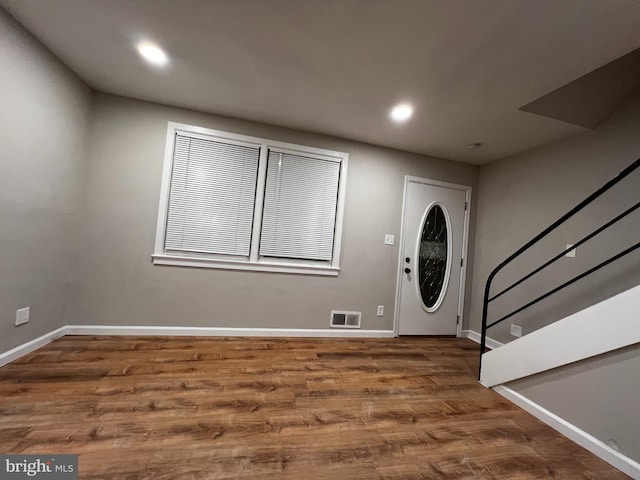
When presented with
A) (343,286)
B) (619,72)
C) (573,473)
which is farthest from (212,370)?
(619,72)

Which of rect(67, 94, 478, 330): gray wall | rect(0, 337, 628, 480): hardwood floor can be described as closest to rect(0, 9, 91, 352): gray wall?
rect(67, 94, 478, 330): gray wall

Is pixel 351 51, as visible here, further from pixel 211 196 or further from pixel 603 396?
pixel 603 396

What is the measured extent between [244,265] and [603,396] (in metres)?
2.98

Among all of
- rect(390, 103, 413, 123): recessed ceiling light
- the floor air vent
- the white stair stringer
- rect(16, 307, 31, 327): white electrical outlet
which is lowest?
the floor air vent

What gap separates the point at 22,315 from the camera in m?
2.08

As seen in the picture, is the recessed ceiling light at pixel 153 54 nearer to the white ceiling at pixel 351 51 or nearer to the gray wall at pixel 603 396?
the white ceiling at pixel 351 51

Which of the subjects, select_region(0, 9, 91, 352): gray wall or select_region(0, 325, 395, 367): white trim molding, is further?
select_region(0, 325, 395, 367): white trim molding

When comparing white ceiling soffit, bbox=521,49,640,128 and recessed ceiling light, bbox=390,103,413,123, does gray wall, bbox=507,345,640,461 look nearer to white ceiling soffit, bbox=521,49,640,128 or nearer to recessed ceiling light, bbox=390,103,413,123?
white ceiling soffit, bbox=521,49,640,128

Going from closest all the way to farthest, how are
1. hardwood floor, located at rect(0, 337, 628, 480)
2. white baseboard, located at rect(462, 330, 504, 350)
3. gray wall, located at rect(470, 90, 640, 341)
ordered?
hardwood floor, located at rect(0, 337, 628, 480) < gray wall, located at rect(470, 90, 640, 341) < white baseboard, located at rect(462, 330, 504, 350)

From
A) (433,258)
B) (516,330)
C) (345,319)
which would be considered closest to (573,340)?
(516,330)

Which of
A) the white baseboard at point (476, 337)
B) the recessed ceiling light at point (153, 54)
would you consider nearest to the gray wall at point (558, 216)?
the white baseboard at point (476, 337)

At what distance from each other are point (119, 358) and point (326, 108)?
290 cm

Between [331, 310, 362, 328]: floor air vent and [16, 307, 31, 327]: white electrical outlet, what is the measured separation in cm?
277

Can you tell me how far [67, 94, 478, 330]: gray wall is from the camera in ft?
8.63
